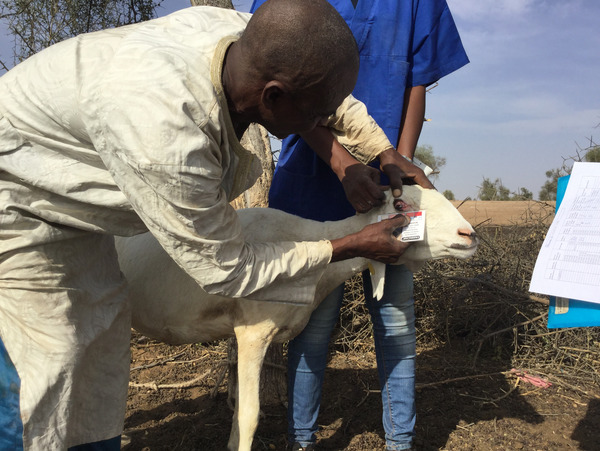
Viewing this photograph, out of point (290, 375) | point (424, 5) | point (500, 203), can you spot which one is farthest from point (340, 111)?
point (500, 203)

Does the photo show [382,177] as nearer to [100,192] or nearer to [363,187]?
[363,187]

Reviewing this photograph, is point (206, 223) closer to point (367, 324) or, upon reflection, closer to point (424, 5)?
point (424, 5)

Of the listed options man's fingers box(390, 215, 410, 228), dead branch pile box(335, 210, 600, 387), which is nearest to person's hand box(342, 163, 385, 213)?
man's fingers box(390, 215, 410, 228)

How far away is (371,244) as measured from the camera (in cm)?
199

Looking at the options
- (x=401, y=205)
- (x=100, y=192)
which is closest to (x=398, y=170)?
(x=401, y=205)

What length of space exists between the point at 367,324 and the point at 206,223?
10.6 ft

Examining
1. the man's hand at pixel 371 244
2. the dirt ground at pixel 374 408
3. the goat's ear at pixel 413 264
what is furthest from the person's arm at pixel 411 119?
the dirt ground at pixel 374 408

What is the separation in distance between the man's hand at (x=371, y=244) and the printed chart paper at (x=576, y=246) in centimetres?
50

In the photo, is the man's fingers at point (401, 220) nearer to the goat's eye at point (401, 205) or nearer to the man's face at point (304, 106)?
the goat's eye at point (401, 205)

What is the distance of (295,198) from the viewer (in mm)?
2818

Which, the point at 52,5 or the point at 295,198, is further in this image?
the point at 52,5

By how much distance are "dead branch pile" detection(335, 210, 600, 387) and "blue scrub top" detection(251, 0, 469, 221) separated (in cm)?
192

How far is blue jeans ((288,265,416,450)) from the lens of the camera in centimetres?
273

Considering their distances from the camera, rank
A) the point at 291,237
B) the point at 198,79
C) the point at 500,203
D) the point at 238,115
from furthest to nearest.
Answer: the point at 500,203 < the point at 291,237 < the point at 238,115 < the point at 198,79
